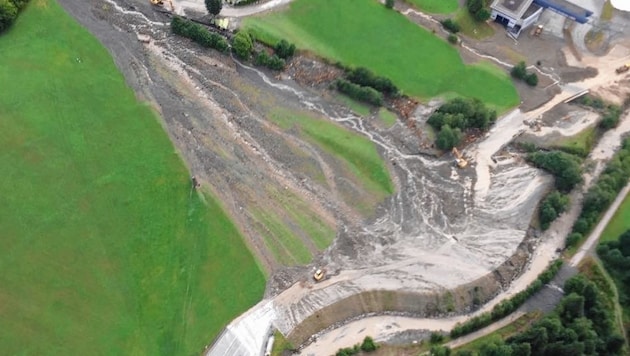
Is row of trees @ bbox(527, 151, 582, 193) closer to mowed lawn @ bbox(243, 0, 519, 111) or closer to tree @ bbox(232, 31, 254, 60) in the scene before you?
mowed lawn @ bbox(243, 0, 519, 111)

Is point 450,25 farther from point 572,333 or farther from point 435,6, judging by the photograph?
point 572,333

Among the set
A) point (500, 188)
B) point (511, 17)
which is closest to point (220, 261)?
point (500, 188)

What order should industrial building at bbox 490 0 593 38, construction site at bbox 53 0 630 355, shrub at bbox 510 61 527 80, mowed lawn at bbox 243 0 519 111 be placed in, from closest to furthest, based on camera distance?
construction site at bbox 53 0 630 355 → mowed lawn at bbox 243 0 519 111 → shrub at bbox 510 61 527 80 → industrial building at bbox 490 0 593 38

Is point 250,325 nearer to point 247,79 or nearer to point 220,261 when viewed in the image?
point 220,261

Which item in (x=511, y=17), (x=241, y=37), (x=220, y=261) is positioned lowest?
(x=220, y=261)

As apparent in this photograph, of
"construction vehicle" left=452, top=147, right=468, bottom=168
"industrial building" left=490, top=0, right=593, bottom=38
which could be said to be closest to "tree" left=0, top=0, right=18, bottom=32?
"construction vehicle" left=452, top=147, right=468, bottom=168
